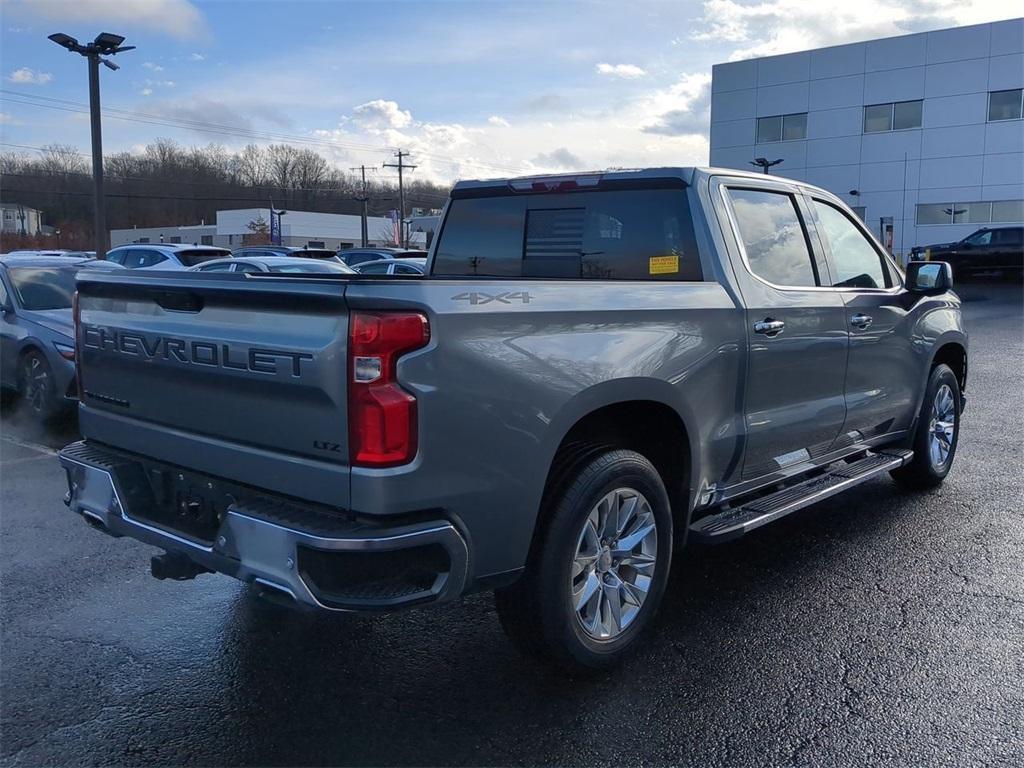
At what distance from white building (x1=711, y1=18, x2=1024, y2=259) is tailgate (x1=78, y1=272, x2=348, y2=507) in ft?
126

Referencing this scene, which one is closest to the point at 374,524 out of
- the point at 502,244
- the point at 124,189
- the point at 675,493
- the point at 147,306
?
the point at 147,306

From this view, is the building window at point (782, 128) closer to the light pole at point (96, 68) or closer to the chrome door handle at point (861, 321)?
the light pole at point (96, 68)

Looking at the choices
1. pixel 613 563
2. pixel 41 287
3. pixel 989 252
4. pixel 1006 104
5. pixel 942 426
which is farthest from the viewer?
pixel 1006 104

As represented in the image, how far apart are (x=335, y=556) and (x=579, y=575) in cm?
107

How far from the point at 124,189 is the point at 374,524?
85.7 m

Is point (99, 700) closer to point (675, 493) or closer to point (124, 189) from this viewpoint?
point (675, 493)

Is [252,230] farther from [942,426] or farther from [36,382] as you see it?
[942,426]

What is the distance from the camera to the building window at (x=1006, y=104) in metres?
38.6

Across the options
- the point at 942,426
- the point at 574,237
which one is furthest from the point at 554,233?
the point at 942,426

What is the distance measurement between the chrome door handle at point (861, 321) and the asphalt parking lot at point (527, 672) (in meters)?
1.28

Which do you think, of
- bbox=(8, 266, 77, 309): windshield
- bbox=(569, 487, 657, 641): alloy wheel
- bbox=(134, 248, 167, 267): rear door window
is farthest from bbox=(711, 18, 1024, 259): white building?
bbox=(569, 487, 657, 641): alloy wheel

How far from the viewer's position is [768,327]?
A: 4.09 metres

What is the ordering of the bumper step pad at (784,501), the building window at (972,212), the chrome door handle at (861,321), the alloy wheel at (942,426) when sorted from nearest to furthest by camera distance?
1. the bumper step pad at (784,501)
2. the chrome door handle at (861,321)
3. the alloy wheel at (942,426)
4. the building window at (972,212)

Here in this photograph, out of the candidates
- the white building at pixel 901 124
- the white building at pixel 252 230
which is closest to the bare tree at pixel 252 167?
the white building at pixel 252 230
